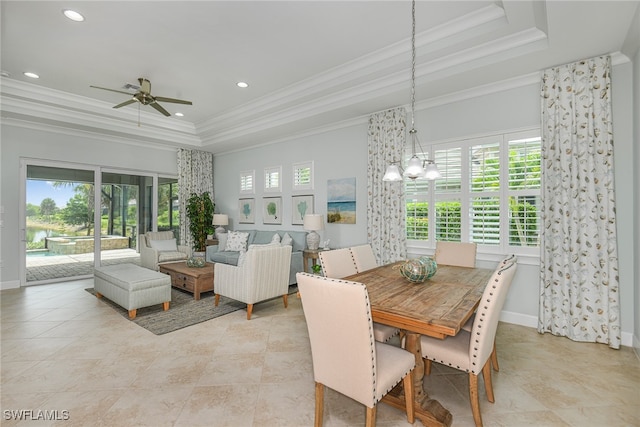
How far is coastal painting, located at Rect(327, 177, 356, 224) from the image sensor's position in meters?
5.12

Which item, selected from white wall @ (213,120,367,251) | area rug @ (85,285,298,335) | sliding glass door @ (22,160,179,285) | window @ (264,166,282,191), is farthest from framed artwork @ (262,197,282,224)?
sliding glass door @ (22,160,179,285)

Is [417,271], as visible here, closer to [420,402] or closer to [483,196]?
[420,402]

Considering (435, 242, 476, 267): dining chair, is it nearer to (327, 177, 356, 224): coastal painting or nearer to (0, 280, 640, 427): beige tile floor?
(0, 280, 640, 427): beige tile floor

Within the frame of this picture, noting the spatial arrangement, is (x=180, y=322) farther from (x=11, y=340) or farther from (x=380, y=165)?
(x=380, y=165)

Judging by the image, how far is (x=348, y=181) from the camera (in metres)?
5.17

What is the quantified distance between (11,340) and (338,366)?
3651 millimetres

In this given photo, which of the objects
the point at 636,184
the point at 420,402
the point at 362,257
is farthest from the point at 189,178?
the point at 636,184

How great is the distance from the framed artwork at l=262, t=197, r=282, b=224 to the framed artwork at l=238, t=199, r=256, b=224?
0.36m

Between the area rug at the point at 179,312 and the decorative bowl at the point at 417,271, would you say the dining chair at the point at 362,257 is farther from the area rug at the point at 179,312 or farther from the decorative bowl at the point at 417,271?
the area rug at the point at 179,312

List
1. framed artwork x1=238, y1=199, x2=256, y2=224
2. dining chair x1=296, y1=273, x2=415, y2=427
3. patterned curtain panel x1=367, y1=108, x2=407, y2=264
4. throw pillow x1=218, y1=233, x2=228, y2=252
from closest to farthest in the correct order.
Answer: dining chair x1=296, y1=273, x2=415, y2=427 < patterned curtain panel x1=367, y1=108, x2=407, y2=264 < throw pillow x1=218, y1=233, x2=228, y2=252 < framed artwork x1=238, y1=199, x2=256, y2=224

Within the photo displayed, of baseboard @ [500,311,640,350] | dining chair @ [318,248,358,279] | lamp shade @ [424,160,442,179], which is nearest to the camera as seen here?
lamp shade @ [424,160,442,179]

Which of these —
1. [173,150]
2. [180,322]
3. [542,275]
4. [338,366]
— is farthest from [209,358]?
[173,150]

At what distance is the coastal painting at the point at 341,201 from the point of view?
5.12m

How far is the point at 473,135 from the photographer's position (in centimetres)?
386
